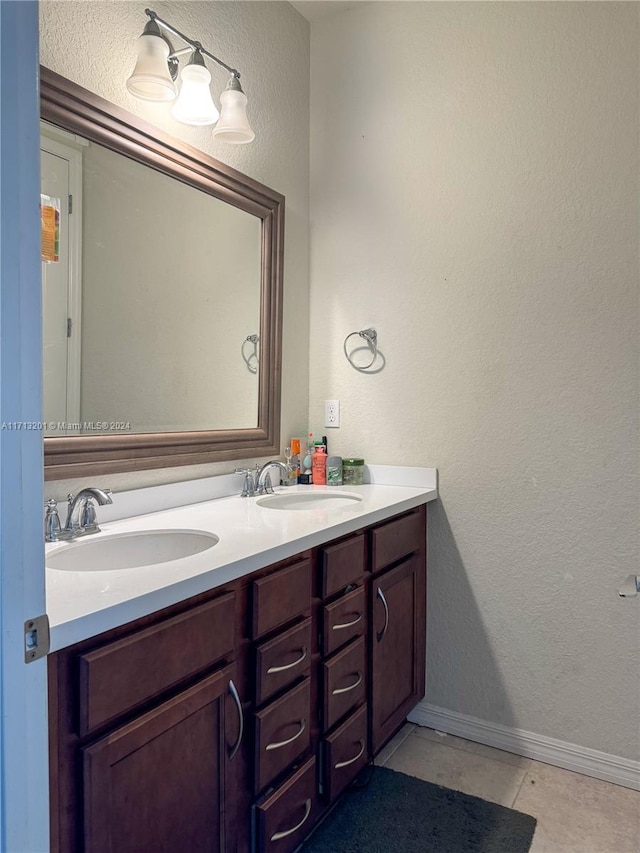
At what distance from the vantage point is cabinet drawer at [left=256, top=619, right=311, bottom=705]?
125 centimetres

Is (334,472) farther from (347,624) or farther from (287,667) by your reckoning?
(287,667)

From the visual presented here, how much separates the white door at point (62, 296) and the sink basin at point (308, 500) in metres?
0.72

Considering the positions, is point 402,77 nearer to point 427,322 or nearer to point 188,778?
point 427,322

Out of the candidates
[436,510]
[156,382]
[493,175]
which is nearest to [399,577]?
[436,510]

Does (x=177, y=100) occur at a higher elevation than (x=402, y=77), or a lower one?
lower

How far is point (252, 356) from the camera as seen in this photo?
2107 mm

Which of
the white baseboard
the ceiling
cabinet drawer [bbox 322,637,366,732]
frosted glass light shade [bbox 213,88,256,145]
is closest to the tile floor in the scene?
the white baseboard

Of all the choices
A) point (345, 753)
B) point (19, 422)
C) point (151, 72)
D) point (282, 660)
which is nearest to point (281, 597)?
point (282, 660)

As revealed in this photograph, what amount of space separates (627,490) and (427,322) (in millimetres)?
867

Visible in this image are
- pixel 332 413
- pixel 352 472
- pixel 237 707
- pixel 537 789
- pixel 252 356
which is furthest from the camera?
pixel 332 413

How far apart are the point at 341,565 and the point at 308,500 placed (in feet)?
1.78

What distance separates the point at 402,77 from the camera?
2.18 metres

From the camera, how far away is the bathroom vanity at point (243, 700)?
35.0 inches

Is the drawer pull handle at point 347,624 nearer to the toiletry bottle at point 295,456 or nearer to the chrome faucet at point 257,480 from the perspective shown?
the chrome faucet at point 257,480
